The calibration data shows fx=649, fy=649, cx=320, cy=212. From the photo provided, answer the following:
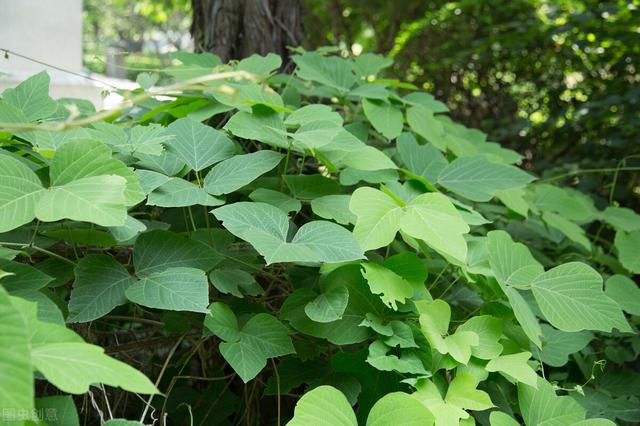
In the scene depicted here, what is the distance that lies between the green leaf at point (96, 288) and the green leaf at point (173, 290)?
0.10 feet

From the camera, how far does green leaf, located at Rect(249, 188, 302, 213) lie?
1204 mm

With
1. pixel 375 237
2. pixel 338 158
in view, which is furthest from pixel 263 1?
pixel 375 237

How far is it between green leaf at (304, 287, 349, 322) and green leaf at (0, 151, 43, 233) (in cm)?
44

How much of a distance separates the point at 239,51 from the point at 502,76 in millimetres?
3276

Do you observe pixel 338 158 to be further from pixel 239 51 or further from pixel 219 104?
pixel 239 51

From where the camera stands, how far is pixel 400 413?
3.03ft

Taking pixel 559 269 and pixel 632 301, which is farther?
pixel 632 301

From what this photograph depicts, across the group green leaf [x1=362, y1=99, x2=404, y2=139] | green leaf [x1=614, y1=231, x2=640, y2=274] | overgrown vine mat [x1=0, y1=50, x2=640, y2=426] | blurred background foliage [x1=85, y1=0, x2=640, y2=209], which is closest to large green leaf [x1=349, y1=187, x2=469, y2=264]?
overgrown vine mat [x1=0, y1=50, x2=640, y2=426]

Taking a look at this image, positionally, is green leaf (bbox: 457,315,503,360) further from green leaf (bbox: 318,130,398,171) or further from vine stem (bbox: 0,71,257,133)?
vine stem (bbox: 0,71,257,133)

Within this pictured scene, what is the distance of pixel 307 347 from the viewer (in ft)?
3.89

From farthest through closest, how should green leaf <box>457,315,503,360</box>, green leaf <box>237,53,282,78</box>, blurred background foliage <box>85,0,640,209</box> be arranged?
1. blurred background foliage <box>85,0,640,209</box>
2. green leaf <box>237,53,282,78</box>
3. green leaf <box>457,315,503,360</box>

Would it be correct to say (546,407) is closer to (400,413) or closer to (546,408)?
(546,408)

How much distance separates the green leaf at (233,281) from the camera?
1.08 m

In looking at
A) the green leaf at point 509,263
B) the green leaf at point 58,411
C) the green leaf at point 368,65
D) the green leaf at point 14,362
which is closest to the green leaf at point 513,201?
the green leaf at point 509,263
